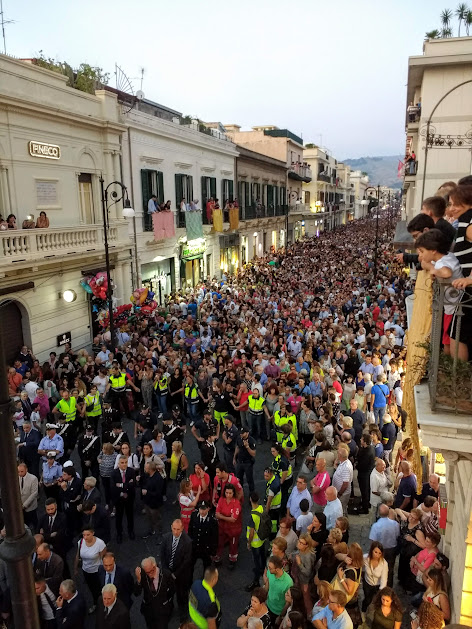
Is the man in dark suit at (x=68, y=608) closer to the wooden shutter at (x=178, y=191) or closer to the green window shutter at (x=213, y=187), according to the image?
the wooden shutter at (x=178, y=191)

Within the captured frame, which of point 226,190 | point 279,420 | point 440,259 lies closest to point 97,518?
point 279,420

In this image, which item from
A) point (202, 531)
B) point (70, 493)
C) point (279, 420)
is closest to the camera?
point (202, 531)

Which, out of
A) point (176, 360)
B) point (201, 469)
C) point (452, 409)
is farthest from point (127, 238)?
point (452, 409)

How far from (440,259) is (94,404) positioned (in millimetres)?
8875

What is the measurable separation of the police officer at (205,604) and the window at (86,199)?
14.8 metres

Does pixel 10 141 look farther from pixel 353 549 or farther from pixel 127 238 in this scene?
pixel 353 549

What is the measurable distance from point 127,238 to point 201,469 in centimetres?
1393

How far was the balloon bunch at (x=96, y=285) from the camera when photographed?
17.1 meters

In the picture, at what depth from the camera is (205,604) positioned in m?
5.50

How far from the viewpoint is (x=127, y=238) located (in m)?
20.2

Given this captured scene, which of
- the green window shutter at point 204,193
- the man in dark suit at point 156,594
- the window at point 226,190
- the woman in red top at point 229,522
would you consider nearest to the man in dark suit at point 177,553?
the man in dark suit at point 156,594

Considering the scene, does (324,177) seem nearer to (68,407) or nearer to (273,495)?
(68,407)

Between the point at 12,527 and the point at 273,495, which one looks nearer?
the point at 12,527

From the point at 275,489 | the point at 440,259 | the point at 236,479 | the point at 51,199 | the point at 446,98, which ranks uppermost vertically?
the point at 446,98
